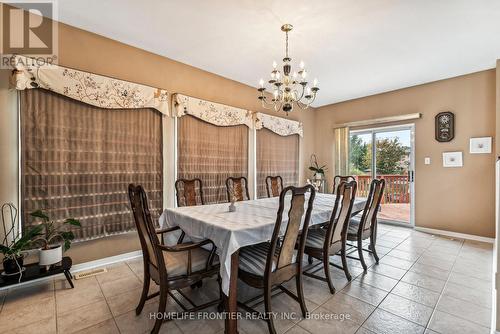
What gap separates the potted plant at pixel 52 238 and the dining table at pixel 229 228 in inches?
37.6

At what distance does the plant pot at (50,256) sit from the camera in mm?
2182

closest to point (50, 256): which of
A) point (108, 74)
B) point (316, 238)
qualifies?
point (108, 74)

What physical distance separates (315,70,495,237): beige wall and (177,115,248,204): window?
323 centimetres

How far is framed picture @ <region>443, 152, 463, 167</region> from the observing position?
3887 mm

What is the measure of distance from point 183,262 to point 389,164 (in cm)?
477

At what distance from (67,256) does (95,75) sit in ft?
6.90

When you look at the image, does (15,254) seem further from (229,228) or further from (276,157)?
(276,157)

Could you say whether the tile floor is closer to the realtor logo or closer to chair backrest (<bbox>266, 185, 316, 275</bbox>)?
chair backrest (<bbox>266, 185, 316, 275</bbox>)

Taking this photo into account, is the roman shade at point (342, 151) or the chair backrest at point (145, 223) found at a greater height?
the roman shade at point (342, 151)

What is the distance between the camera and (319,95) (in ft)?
16.6

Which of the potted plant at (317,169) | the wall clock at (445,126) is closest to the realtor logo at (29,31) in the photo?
the potted plant at (317,169)

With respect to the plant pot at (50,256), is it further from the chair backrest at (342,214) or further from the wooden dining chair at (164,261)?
the chair backrest at (342,214)

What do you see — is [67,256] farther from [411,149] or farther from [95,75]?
[411,149]

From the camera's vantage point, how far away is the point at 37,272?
2.12 meters
